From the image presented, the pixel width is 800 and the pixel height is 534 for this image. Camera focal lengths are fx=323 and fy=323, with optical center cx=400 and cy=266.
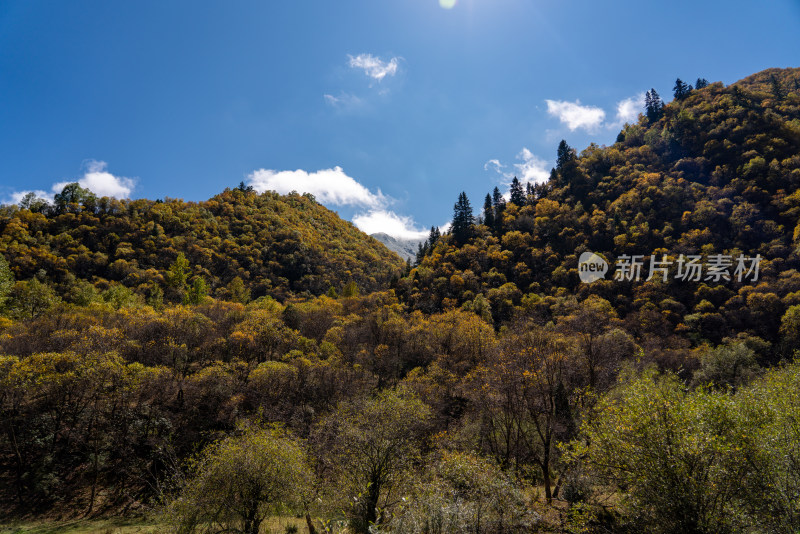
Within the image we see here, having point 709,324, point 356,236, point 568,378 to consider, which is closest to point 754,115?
point 709,324

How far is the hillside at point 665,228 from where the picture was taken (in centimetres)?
6241

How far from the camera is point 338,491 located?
2053 cm

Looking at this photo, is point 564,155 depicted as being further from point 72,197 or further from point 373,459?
point 72,197

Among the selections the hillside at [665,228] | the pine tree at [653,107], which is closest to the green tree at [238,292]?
the hillside at [665,228]

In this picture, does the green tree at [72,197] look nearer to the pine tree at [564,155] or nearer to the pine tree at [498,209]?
the pine tree at [498,209]

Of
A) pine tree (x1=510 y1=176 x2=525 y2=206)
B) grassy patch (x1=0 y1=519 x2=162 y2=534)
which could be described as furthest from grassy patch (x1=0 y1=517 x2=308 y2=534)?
pine tree (x1=510 y1=176 x2=525 y2=206)

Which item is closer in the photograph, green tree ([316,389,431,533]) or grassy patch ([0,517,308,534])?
green tree ([316,389,431,533])

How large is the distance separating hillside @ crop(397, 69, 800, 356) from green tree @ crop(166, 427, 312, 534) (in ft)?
178

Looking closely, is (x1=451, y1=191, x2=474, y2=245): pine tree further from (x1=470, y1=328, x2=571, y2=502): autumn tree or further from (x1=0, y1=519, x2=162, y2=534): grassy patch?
(x1=0, y1=519, x2=162, y2=534): grassy patch

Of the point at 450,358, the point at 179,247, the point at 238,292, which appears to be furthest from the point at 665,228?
the point at 179,247

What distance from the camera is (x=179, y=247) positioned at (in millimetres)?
86375

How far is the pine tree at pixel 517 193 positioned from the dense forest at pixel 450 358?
0.58 meters

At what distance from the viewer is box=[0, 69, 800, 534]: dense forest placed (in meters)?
13.5

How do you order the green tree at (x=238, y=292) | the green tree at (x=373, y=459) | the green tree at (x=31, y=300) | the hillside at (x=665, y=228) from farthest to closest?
the green tree at (x=238, y=292), the hillside at (x=665, y=228), the green tree at (x=31, y=300), the green tree at (x=373, y=459)
